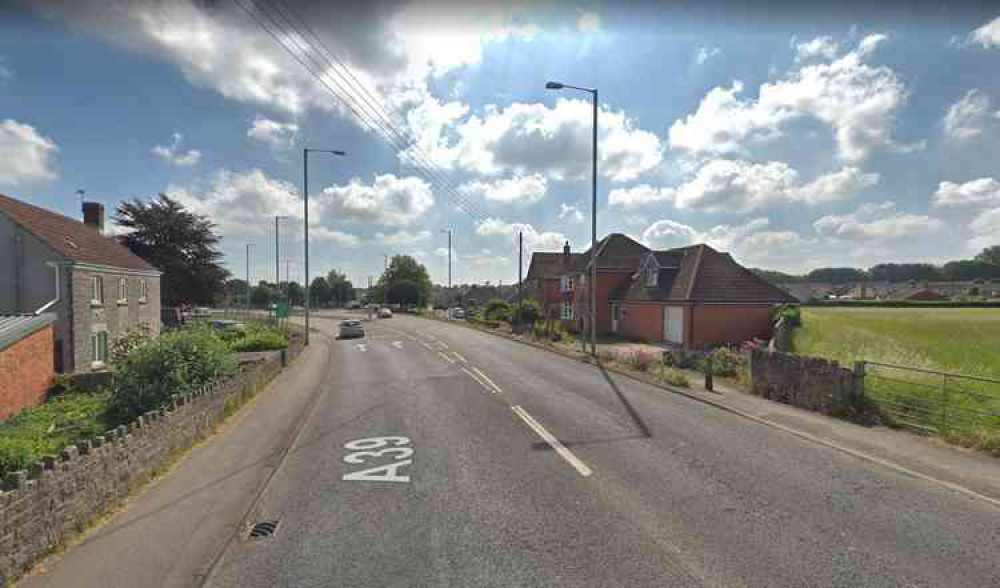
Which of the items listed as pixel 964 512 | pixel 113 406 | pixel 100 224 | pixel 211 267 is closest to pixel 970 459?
pixel 964 512

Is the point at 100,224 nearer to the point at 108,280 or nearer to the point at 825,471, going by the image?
the point at 108,280

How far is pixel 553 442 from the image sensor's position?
8008 mm

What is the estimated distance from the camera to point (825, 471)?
6.59 m

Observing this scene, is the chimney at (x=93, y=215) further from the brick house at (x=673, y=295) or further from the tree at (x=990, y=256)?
the tree at (x=990, y=256)

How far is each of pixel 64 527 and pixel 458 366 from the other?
13.5 meters

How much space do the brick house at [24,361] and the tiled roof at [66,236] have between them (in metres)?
3.64

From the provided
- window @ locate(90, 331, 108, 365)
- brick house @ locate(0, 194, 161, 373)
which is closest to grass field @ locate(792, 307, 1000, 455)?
brick house @ locate(0, 194, 161, 373)

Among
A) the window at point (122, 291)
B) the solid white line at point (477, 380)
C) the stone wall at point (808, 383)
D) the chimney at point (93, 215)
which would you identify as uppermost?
the chimney at point (93, 215)

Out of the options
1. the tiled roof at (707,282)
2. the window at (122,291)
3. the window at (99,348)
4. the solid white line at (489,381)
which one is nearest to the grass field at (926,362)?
the tiled roof at (707,282)

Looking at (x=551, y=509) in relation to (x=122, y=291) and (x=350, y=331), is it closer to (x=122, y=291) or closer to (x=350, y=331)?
(x=122, y=291)

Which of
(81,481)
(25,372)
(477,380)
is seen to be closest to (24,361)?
(25,372)

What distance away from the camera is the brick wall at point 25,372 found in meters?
13.2

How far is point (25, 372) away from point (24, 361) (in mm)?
370

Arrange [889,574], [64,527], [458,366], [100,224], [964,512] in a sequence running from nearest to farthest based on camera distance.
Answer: [889,574], [64,527], [964,512], [458,366], [100,224]
